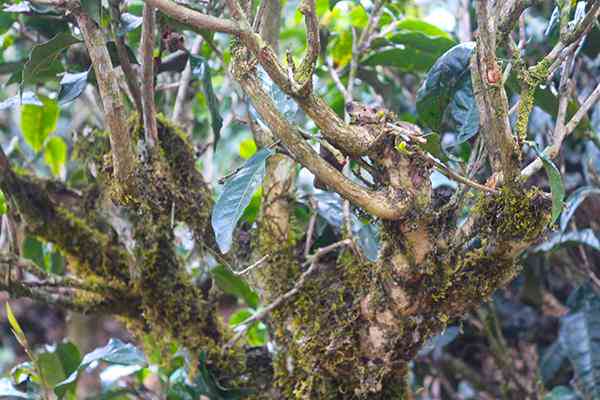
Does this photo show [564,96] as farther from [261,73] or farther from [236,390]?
[236,390]

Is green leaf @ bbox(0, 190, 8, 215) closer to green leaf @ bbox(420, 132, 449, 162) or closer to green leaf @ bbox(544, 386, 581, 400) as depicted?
green leaf @ bbox(420, 132, 449, 162)

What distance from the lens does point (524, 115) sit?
0.75 m

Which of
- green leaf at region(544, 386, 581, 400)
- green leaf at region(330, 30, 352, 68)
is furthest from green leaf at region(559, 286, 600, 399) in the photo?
green leaf at region(330, 30, 352, 68)

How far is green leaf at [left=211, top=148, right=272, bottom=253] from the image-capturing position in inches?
31.6

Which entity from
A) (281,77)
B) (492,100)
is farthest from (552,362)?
(281,77)

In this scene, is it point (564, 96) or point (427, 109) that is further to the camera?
point (427, 109)

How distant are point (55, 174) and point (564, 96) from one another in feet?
3.33

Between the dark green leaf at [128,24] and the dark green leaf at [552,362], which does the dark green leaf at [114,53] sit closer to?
the dark green leaf at [128,24]

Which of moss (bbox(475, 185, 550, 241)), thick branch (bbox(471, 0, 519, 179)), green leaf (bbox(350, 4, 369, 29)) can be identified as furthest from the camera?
green leaf (bbox(350, 4, 369, 29))

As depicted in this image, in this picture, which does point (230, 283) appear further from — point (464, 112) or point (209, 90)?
point (464, 112)

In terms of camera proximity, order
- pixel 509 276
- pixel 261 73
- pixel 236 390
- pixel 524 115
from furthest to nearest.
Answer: pixel 236 390
pixel 261 73
pixel 509 276
pixel 524 115

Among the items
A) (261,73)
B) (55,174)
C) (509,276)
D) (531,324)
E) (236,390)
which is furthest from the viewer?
(531,324)

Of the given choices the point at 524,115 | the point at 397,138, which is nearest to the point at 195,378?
the point at 397,138

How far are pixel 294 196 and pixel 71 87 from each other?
362 mm
